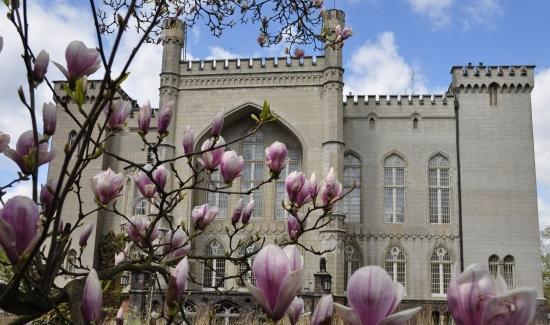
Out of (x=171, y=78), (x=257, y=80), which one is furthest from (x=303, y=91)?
(x=171, y=78)

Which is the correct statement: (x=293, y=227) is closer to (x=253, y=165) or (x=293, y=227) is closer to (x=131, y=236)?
(x=131, y=236)

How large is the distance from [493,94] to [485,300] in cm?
2555

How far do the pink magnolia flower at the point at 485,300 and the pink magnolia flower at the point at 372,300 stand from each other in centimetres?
7

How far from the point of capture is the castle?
23.3 meters

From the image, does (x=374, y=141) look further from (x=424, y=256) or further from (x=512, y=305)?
(x=512, y=305)

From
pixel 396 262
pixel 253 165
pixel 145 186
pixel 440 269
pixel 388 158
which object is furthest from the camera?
pixel 253 165

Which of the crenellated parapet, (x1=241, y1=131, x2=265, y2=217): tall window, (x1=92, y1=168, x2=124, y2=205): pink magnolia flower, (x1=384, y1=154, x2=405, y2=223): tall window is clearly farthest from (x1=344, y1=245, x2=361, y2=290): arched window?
(x1=92, y1=168, x2=124, y2=205): pink magnolia flower

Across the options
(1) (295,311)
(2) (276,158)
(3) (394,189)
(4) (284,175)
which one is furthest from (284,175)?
(1) (295,311)

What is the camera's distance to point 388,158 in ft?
81.2

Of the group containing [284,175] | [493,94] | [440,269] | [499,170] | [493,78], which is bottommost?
[440,269]

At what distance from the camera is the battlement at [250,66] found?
80.8 feet

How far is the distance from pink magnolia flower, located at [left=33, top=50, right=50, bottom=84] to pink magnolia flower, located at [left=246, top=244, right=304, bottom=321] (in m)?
0.88

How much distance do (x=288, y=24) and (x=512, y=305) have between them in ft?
14.6

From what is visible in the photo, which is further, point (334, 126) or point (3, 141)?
point (334, 126)
